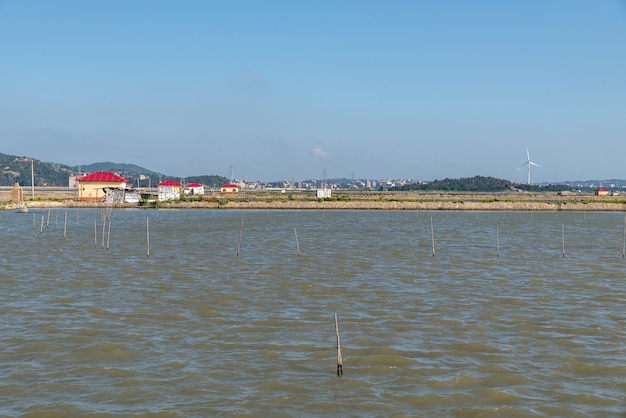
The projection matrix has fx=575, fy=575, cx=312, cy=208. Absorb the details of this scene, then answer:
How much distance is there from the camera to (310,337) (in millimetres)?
12648

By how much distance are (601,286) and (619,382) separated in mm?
10631

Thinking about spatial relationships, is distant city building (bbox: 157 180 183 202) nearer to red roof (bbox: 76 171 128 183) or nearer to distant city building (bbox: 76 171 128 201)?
distant city building (bbox: 76 171 128 201)

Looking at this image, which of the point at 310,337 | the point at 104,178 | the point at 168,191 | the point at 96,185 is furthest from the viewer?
the point at 168,191

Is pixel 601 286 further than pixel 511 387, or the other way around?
pixel 601 286

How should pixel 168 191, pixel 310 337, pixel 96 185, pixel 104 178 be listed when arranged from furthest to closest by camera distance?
pixel 168 191, pixel 96 185, pixel 104 178, pixel 310 337

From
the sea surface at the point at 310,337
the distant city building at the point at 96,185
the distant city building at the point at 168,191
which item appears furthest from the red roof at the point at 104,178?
the sea surface at the point at 310,337

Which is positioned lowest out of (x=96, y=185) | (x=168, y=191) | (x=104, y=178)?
(x=168, y=191)

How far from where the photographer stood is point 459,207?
78938mm

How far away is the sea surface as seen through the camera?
29.9ft

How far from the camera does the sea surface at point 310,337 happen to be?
29.9 feet

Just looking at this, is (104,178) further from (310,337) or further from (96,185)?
(310,337)

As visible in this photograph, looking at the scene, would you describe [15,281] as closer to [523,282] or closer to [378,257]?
[378,257]

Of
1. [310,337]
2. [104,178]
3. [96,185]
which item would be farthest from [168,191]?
[310,337]

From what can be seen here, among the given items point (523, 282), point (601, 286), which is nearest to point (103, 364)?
point (523, 282)
